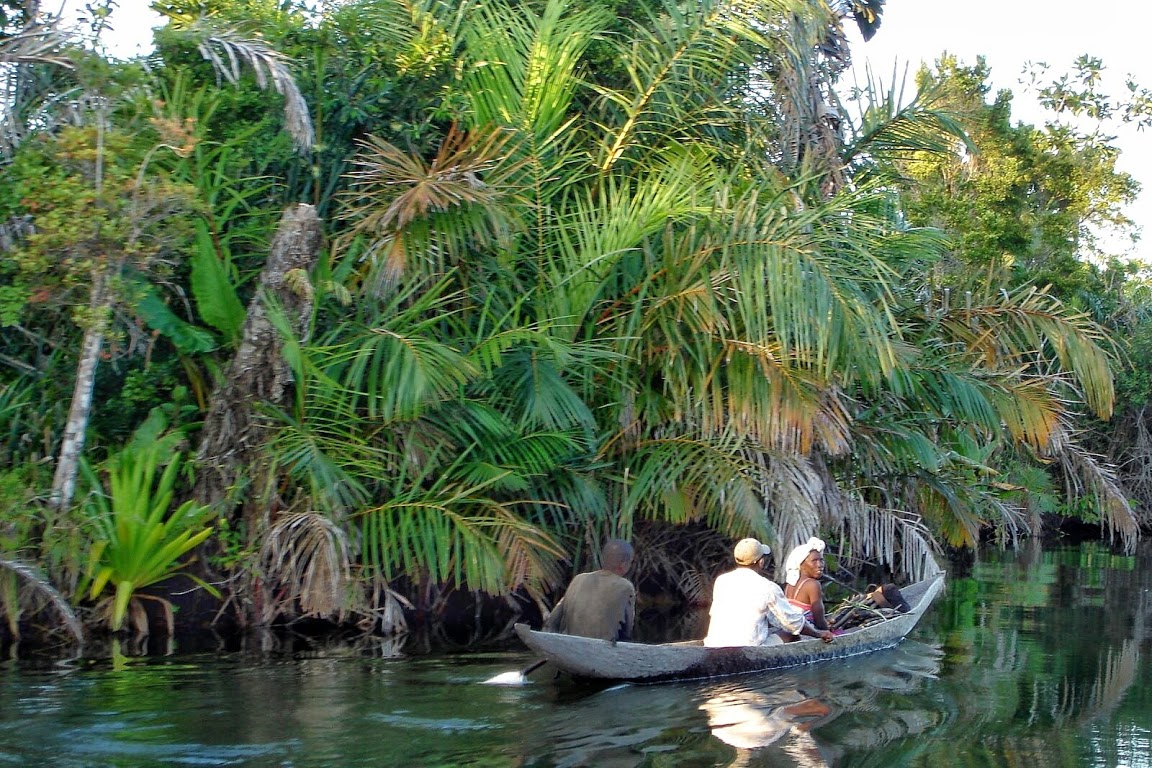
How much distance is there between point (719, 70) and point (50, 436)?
24.4 feet

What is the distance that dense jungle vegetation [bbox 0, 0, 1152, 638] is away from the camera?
11078 millimetres

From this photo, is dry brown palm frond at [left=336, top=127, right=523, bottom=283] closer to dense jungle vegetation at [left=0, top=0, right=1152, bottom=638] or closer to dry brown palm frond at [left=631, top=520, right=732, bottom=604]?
dense jungle vegetation at [left=0, top=0, right=1152, bottom=638]

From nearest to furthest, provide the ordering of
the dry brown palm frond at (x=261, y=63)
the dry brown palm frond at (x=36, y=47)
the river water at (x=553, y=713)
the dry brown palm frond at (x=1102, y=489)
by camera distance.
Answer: the river water at (x=553, y=713)
the dry brown palm frond at (x=36, y=47)
the dry brown palm frond at (x=261, y=63)
the dry brown palm frond at (x=1102, y=489)

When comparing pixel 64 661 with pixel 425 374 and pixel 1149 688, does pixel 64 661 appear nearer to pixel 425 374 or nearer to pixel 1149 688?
pixel 425 374

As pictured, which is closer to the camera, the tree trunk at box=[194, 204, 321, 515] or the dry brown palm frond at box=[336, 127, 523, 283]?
the tree trunk at box=[194, 204, 321, 515]

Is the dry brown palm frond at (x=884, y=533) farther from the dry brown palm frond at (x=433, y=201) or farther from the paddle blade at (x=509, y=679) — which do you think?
the paddle blade at (x=509, y=679)

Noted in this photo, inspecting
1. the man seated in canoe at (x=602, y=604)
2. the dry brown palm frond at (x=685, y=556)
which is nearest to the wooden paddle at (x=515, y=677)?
the man seated in canoe at (x=602, y=604)

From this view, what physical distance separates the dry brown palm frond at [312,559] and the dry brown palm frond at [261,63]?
11.5 feet

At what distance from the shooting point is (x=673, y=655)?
993cm

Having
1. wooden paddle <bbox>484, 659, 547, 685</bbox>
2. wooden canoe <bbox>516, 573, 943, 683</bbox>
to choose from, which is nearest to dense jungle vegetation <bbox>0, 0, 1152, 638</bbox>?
wooden canoe <bbox>516, 573, 943, 683</bbox>

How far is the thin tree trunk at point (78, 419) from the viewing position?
10805mm

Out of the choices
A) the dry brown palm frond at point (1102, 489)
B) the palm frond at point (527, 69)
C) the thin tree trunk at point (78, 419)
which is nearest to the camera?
the thin tree trunk at point (78, 419)

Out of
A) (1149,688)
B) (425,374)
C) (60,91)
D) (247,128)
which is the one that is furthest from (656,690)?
(60,91)

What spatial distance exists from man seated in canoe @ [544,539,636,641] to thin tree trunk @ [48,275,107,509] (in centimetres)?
417
